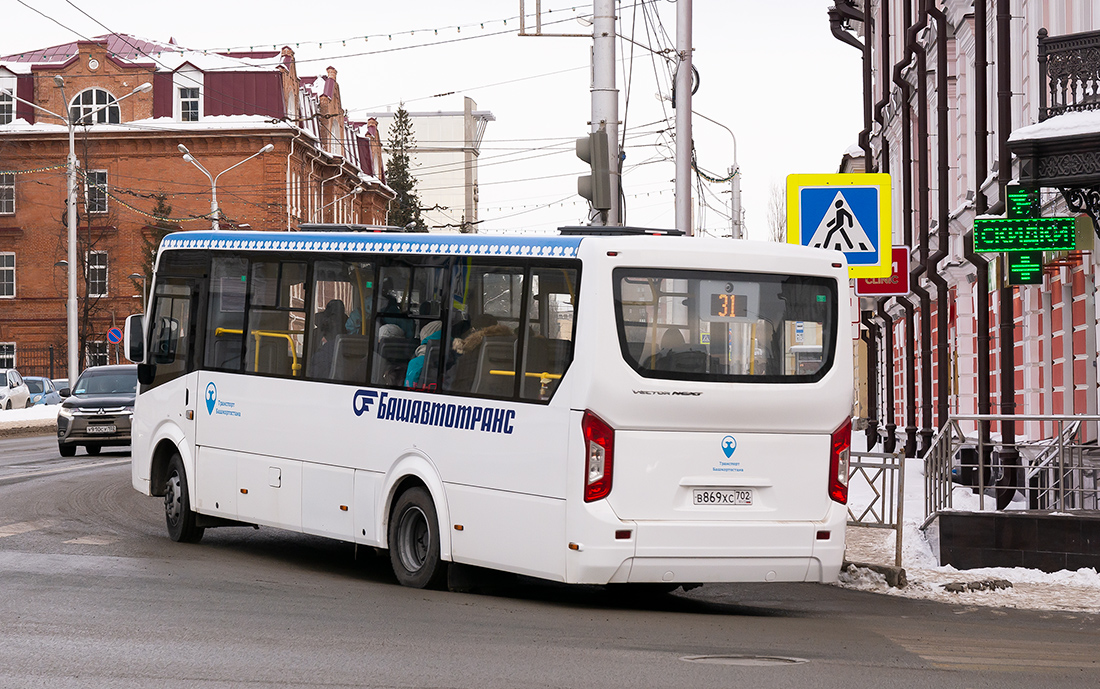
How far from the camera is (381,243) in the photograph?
12.3 m

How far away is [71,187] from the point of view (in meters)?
46.9

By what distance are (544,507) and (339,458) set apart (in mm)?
2517

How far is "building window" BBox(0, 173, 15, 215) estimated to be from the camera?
71812mm

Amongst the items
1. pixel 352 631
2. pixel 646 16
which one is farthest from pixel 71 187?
pixel 352 631

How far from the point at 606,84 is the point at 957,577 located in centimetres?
896

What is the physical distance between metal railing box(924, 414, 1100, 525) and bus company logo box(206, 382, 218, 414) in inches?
256

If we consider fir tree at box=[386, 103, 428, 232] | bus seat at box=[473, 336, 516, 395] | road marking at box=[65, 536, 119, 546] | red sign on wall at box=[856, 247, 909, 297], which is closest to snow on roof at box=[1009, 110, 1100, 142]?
red sign on wall at box=[856, 247, 909, 297]

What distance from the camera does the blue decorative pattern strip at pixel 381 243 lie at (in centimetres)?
1093

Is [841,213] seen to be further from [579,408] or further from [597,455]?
[597,455]

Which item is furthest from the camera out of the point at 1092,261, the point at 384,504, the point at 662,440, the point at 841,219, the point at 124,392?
the point at 124,392

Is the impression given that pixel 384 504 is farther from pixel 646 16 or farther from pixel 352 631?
pixel 646 16

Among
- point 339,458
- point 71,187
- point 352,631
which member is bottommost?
point 352,631

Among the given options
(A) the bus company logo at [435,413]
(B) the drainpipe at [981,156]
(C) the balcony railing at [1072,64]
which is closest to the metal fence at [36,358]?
(B) the drainpipe at [981,156]

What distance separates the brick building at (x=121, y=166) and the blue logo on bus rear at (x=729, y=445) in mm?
60107
